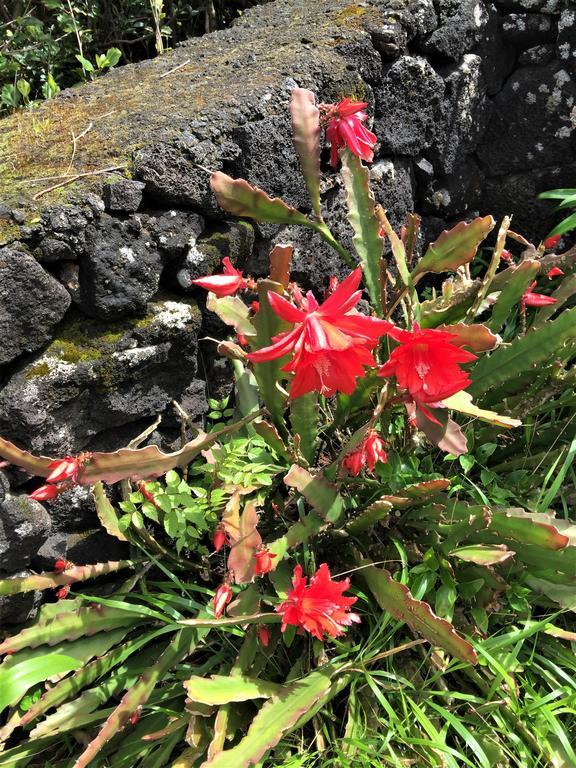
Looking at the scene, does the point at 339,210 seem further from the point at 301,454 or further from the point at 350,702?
the point at 350,702

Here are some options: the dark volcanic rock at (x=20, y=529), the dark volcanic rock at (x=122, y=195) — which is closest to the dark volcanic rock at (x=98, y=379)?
the dark volcanic rock at (x=20, y=529)

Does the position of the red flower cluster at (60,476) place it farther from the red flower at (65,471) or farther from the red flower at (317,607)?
the red flower at (317,607)

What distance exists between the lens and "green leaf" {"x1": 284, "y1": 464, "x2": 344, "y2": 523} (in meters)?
1.43

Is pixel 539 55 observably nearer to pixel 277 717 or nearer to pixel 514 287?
pixel 514 287

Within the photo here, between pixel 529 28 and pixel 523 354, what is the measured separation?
1.48 meters

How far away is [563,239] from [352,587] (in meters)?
1.73

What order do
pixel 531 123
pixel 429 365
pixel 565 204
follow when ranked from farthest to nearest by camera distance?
pixel 531 123
pixel 565 204
pixel 429 365

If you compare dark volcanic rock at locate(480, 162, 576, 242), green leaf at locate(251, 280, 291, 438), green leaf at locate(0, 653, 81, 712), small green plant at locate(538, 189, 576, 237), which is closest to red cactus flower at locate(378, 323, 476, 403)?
green leaf at locate(251, 280, 291, 438)

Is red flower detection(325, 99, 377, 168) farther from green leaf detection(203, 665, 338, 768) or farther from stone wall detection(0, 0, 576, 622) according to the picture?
green leaf detection(203, 665, 338, 768)

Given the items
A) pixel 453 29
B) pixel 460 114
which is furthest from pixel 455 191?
pixel 453 29

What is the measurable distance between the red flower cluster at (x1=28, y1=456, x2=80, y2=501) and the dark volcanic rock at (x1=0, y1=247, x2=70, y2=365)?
0.87 ft

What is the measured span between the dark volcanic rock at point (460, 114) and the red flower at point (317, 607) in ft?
5.49

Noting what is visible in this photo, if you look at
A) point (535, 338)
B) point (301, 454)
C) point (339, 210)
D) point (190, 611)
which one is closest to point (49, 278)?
point (301, 454)

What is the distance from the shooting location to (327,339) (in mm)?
1081
